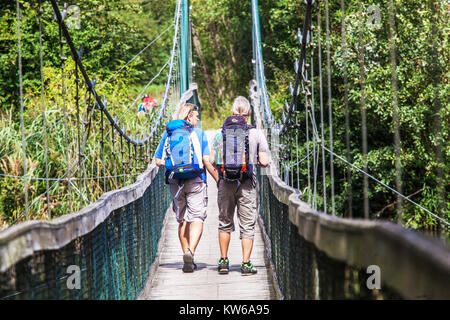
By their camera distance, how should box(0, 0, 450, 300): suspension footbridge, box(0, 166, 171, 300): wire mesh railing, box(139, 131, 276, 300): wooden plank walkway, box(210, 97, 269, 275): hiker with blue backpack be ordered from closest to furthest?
box(0, 0, 450, 300): suspension footbridge, box(0, 166, 171, 300): wire mesh railing, box(139, 131, 276, 300): wooden plank walkway, box(210, 97, 269, 275): hiker with blue backpack

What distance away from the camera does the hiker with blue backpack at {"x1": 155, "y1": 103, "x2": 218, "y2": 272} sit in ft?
12.9

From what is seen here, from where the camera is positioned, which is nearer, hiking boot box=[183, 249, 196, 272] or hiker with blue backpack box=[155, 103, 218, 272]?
hiker with blue backpack box=[155, 103, 218, 272]

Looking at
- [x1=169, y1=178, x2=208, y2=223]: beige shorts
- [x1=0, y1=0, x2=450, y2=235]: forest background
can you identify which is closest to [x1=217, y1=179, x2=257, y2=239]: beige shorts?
[x1=169, y1=178, x2=208, y2=223]: beige shorts

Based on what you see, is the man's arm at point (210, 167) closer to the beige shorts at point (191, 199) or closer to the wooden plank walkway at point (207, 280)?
the beige shorts at point (191, 199)

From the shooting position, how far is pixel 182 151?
12.8ft

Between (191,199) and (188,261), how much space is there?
1.15 ft

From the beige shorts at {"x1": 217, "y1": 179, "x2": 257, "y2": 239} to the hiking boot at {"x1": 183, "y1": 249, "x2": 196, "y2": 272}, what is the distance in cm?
27

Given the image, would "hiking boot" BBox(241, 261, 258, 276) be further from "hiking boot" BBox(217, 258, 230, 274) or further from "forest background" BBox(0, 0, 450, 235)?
"forest background" BBox(0, 0, 450, 235)

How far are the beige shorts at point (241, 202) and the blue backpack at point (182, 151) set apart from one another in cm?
17

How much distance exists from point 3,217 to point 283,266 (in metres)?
5.88

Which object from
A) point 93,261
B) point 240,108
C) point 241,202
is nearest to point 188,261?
point 241,202

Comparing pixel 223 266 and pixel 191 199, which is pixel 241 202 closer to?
pixel 191 199

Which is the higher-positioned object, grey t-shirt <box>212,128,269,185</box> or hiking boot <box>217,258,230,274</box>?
grey t-shirt <box>212,128,269,185</box>
